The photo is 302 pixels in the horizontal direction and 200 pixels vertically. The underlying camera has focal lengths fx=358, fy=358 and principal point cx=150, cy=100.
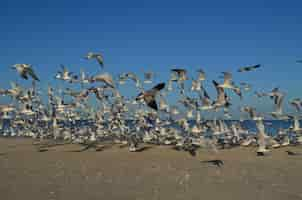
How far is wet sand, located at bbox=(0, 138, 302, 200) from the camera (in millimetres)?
6465

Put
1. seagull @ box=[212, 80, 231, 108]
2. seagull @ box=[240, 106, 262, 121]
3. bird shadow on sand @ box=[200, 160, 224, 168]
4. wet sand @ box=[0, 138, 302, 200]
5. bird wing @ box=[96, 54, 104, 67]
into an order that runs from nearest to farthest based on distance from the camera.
A: wet sand @ box=[0, 138, 302, 200] < bird shadow on sand @ box=[200, 160, 224, 168] < seagull @ box=[212, 80, 231, 108] < bird wing @ box=[96, 54, 104, 67] < seagull @ box=[240, 106, 262, 121]

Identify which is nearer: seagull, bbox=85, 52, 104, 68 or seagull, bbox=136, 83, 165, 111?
seagull, bbox=136, 83, 165, 111

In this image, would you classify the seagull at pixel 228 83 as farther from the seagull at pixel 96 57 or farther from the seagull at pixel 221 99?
the seagull at pixel 96 57

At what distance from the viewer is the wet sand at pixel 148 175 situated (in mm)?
6465

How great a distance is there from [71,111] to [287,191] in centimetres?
1323

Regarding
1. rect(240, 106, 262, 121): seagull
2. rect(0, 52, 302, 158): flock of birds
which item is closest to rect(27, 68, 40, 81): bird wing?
rect(0, 52, 302, 158): flock of birds

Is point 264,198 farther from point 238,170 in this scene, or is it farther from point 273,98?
point 273,98

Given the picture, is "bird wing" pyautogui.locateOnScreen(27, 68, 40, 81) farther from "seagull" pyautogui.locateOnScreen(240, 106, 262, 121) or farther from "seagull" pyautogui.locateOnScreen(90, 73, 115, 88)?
"seagull" pyautogui.locateOnScreen(240, 106, 262, 121)

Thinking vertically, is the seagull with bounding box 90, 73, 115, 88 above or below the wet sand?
above

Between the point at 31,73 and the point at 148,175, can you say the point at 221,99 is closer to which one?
the point at 148,175

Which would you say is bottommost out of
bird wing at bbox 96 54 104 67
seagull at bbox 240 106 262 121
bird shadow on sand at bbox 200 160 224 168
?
bird shadow on sand at bbox 200 160 224 168

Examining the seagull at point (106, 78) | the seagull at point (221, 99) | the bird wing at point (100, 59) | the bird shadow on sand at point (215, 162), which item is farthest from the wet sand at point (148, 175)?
the bird wing at point (100, 59)

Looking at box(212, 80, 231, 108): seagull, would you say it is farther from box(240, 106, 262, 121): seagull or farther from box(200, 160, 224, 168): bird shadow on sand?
box(200, 160, 224, 168): bird shadow on sand

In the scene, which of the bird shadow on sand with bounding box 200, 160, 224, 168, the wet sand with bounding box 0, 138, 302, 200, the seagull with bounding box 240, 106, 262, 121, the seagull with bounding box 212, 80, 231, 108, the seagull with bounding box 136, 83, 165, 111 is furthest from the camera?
the seagull with bounding box 240, 106, 262, 121
